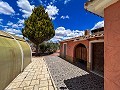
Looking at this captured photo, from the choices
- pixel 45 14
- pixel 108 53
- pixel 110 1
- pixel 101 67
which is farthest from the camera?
pixel 45 14

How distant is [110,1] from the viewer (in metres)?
4.24

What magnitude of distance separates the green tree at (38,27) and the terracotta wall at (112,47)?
75.8 feet

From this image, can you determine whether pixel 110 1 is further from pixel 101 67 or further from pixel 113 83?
pixel 101 67

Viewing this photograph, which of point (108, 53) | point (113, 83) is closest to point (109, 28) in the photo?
point (108, 53)

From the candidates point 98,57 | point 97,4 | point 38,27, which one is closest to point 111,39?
point 97,4

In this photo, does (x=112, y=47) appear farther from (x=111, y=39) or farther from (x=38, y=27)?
(x=38, y=27)

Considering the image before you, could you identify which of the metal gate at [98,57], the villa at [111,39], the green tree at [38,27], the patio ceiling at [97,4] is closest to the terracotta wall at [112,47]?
the villa at [111,39]

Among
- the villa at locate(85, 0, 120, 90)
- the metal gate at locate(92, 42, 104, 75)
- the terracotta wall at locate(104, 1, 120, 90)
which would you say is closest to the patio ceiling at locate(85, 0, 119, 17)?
the villa at locate(85, 0, 120, 90)

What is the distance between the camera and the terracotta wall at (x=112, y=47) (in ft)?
13.5

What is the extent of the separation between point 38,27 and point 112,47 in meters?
24.4

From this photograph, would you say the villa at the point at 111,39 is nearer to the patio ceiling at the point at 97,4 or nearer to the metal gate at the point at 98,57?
the patio ceiling at the point at 97,4

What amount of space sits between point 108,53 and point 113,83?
111cm

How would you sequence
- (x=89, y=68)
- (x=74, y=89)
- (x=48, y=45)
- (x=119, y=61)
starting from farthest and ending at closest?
(x=48, y=45) → (x=89, y=68) → (x=74, y=89) → (x=119, y=61)

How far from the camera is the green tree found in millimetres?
27141
